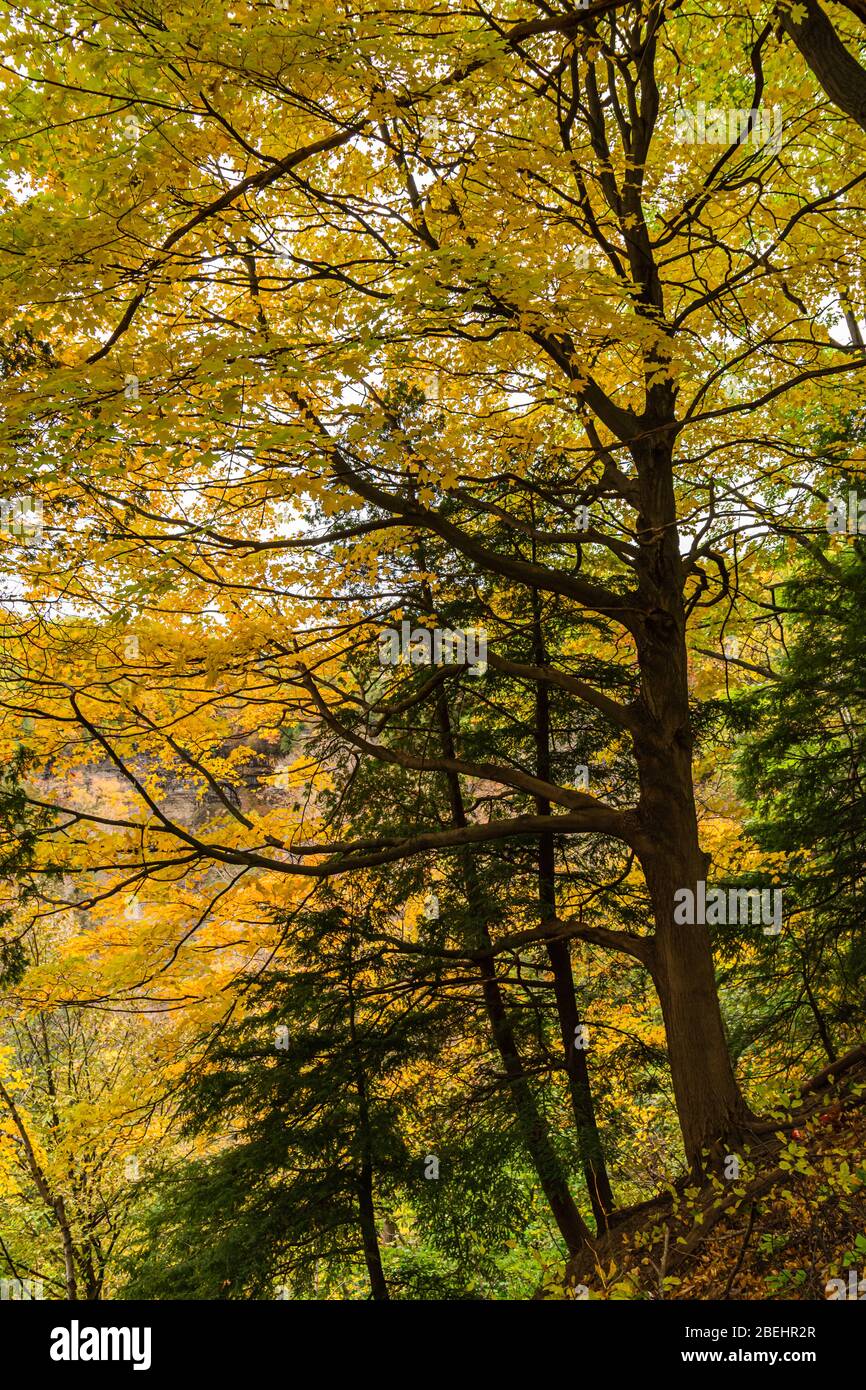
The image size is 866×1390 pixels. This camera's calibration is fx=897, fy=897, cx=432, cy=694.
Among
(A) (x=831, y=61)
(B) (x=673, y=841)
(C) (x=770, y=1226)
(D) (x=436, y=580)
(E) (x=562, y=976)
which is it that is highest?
(A) (x=831, y=61)

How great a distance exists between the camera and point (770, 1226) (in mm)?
4680

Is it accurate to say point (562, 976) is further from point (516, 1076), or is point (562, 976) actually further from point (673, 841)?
point (673, 841)

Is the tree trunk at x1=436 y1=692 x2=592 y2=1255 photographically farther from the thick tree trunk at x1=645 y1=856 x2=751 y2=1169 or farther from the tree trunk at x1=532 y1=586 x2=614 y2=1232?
the thick tree trunk at x1=645 y1=856 x2=751 y2=1169

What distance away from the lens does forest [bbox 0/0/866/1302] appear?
4172 millimetres

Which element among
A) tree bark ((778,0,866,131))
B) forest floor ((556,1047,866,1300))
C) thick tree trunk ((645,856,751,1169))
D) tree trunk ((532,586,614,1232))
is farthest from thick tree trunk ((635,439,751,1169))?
tree bark ((778,0,866,131))

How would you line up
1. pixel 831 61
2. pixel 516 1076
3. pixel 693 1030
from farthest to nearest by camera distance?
pixel 516 1076, pixel 693 1030, pixel 831 61

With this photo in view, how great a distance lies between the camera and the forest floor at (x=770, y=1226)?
4059 mm

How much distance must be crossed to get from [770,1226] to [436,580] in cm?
513

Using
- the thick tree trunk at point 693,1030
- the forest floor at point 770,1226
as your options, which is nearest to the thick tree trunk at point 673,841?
the thick tree trunk at point 693,1030

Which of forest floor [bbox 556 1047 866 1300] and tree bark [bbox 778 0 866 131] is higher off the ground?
tree bark [bbox 778 0 866 131]

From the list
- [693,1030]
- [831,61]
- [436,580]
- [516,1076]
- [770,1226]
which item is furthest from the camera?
[436,580]

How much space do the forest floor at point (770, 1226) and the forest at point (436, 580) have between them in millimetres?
33

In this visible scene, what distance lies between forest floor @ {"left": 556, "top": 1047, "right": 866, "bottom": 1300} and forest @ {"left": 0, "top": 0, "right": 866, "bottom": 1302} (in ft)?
0.11

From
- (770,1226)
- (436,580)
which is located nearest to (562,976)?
(770,1226)
